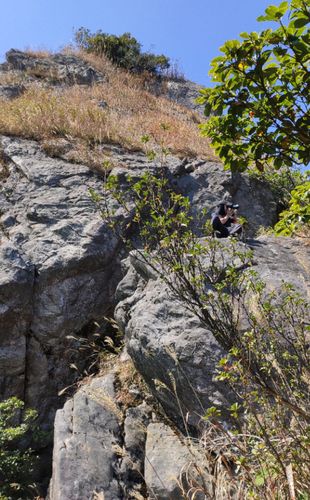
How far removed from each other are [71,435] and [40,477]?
1114mm

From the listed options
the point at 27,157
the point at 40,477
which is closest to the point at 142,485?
the point at 40,477

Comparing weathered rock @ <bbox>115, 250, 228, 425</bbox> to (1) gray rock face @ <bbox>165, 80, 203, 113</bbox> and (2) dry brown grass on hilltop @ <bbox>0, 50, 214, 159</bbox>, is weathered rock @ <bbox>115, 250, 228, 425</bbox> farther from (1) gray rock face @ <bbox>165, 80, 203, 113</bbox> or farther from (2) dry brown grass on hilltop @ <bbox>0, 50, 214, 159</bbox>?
(1) gray rock face @ <bbox>165, 80, 203, 113</bbox>

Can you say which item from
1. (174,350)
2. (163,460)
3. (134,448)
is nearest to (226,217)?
(174,350)

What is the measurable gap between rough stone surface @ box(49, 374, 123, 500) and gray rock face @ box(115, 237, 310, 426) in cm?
65

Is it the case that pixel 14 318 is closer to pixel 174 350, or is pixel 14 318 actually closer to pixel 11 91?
pixel 174 350

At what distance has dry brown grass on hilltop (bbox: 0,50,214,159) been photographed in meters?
9.70

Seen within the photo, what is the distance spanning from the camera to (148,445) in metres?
4.33

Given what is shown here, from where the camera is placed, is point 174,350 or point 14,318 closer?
point 174,350

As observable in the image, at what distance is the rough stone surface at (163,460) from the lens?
3840 millimetres

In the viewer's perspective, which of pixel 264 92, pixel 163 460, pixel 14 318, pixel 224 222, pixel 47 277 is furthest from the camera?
pixel 224 222

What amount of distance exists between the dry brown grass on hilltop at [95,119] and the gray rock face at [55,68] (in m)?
→ 1.12

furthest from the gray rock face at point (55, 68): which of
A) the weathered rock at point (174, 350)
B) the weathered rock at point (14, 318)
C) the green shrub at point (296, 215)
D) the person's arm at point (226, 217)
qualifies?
the green shrub at point (296, 215)

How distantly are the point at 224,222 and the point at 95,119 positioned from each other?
17.2ft

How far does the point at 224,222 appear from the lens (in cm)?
705
